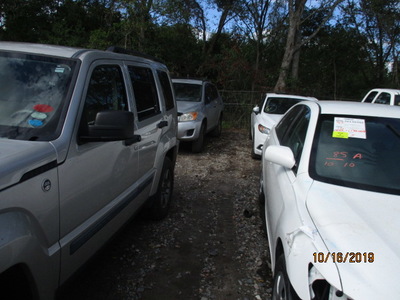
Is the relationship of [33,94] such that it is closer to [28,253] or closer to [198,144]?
[28,253]

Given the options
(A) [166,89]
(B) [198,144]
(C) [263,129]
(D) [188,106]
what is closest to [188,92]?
(D) [188,106]

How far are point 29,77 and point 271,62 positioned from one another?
16.8m

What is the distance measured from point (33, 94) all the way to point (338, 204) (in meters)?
2.08

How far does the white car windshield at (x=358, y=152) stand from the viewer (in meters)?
2.49

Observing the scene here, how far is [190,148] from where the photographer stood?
869cm

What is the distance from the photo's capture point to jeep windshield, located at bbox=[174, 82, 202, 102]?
8781 millimetres

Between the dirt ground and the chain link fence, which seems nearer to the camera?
the dirt ground

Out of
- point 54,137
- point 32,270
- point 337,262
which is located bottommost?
point 32,270

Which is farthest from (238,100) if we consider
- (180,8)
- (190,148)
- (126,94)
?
(126,94)

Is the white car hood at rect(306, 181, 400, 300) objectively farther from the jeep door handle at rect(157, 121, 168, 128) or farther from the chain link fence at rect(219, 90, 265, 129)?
the chain link fence at rect(219, 90, 265, 129)

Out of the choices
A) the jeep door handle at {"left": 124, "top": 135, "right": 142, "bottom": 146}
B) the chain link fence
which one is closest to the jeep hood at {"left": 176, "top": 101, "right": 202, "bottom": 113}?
the jeep door handle at {"left": 124, "top": 135, "right": 142, "bottom": 146}

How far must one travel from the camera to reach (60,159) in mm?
1988

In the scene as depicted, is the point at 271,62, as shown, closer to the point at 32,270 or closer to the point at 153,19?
the point at 153,19
